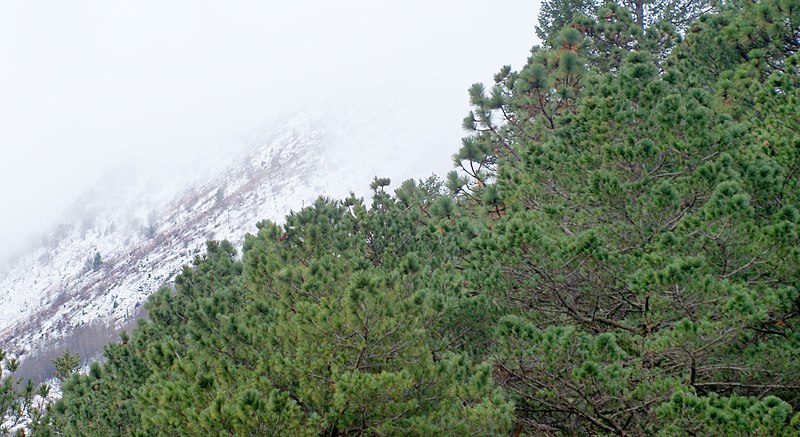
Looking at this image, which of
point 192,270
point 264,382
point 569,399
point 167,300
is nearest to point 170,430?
point 264,382

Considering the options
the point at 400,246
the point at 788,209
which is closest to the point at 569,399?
the point at 788,209

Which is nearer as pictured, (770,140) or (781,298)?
(781,298)

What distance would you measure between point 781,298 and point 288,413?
4718 mm

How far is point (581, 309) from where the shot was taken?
7316 mm

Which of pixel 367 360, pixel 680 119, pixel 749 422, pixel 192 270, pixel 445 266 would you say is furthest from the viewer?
pixel 192 270

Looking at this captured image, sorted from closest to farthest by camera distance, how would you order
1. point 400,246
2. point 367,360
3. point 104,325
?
1. point 367,360
2. point 400,246
3. point 104,325

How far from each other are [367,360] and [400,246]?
12.1 ft

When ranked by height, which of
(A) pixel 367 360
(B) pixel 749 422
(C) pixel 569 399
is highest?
(A) pixel 367 360

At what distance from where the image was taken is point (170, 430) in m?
5.58

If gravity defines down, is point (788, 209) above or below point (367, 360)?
below

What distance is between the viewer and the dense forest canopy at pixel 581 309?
17.8 ft

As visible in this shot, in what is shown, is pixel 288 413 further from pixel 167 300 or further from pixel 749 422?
pixel 167 300

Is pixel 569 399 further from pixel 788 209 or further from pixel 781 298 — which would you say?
pixel 788 209

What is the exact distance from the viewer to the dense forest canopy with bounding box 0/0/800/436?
543 centimetres
